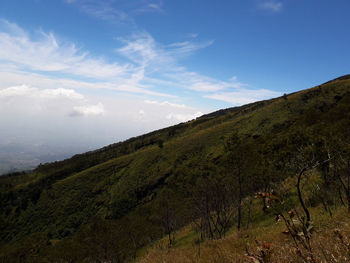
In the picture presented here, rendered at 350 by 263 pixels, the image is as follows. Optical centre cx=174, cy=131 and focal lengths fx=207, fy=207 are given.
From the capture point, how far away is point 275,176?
79.5 ft

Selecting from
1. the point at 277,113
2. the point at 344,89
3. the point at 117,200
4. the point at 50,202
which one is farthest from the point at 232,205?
the point at 344,89

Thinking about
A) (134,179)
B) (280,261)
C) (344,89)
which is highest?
(344,89)

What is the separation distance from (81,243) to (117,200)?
3247 cm

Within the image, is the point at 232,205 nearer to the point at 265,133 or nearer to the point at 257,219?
the point at 257,219

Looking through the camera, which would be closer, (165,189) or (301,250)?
(301,250)

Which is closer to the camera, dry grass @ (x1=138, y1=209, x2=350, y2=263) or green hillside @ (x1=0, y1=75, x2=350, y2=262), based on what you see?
dry grass @ (x1=138, y1=209, x2=350, y2=263)

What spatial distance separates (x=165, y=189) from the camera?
65812mm

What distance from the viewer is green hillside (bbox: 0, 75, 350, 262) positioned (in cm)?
2632

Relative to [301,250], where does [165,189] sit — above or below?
below

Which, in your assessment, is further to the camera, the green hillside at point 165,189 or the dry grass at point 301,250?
the green hillside at point 165,189

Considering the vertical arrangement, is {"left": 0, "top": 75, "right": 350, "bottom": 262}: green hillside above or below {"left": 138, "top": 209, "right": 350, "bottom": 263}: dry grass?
below

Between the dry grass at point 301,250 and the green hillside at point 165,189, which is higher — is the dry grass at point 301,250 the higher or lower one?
the higher one

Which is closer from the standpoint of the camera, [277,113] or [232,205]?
[232,205]

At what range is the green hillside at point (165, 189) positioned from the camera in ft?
86.4
